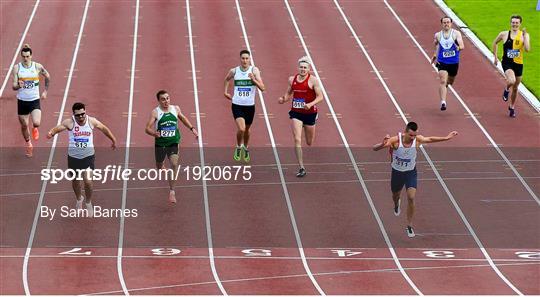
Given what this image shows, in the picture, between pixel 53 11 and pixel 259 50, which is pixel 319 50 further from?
pixel 53 11

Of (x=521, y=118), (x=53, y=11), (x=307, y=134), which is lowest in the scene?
(x=53, y=11)

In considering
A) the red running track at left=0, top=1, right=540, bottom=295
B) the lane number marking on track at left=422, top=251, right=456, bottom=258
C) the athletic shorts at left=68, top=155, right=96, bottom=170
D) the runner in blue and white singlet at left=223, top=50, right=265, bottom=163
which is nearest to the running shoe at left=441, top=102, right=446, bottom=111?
the red running track at left=0, top=1, right=540, bottom=295

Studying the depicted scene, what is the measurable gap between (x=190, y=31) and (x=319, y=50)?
387 cm

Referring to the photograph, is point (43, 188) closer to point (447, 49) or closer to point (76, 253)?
point (76, 253)

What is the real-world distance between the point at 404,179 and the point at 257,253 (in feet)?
7.73

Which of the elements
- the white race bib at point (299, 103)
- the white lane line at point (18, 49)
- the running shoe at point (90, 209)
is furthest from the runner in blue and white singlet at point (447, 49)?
the running shoe at point (90, 209)

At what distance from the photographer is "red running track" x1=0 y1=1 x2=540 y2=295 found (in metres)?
18.4

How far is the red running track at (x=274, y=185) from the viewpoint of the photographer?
60.3 feet

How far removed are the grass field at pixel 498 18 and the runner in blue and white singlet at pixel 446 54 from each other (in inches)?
188

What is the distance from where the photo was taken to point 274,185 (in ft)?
75.7

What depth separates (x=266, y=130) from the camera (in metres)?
27.0

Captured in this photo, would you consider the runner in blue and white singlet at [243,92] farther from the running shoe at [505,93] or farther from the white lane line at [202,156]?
the running shoe at [505,93]

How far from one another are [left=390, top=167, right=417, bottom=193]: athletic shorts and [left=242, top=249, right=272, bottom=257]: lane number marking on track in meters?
2.10

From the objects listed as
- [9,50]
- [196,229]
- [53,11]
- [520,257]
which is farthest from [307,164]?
[53,11]
